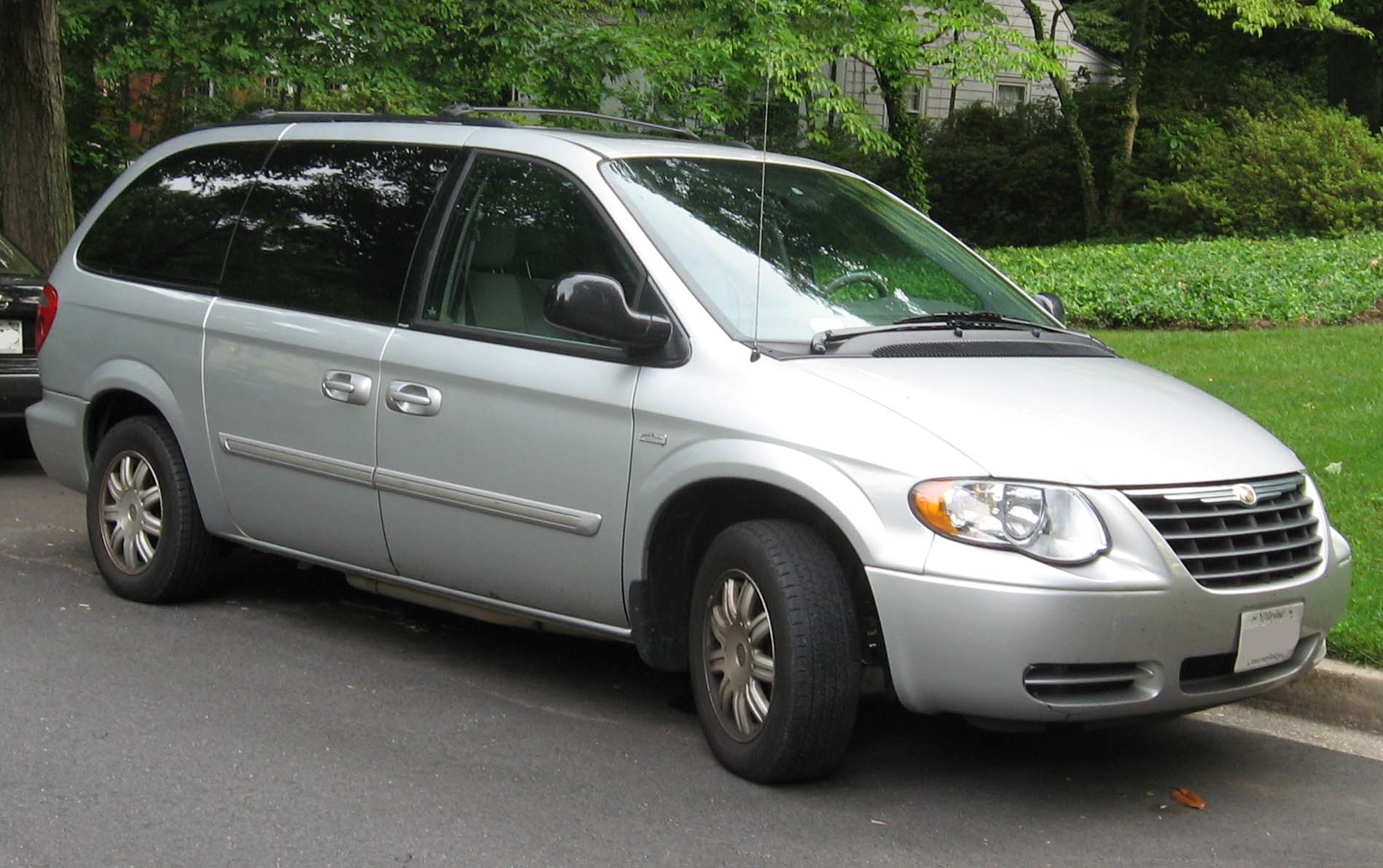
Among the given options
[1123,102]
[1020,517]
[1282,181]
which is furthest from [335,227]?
[1123,102]

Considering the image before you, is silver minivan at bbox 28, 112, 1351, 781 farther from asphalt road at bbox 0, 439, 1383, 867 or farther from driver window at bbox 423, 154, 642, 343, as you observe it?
asphalt road at bbox 0, 439, 1383, 867

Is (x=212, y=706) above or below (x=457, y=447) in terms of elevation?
below

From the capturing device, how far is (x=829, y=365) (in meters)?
4.80

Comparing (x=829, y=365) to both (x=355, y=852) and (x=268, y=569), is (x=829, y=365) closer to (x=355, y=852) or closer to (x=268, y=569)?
(x=355, y=852)

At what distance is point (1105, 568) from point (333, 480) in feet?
9.13

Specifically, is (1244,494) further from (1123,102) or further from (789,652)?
(1123,102)

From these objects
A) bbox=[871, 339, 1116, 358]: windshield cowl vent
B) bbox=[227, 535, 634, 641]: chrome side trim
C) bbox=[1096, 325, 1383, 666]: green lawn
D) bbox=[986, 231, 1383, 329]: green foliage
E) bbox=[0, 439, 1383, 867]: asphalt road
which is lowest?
bbox=[0, 439, 1383, 867]: asphalt road

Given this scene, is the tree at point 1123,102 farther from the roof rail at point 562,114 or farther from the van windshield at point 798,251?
the van windshield at point 798,251

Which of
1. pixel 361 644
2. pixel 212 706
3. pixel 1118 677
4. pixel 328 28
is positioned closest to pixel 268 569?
pixel 361 644

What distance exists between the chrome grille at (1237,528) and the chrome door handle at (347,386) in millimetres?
2626

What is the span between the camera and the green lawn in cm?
634

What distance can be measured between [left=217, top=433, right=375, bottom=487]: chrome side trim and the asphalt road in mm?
683

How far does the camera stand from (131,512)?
6.72m

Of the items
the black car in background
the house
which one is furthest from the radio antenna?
the house
